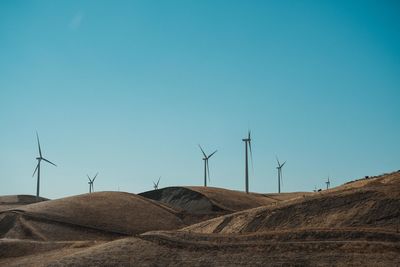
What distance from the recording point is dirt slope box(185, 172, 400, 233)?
51.3 meters

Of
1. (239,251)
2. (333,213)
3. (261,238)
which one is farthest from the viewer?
(333,213)

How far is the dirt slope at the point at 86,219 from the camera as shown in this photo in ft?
279

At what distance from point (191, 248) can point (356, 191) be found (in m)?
22.1

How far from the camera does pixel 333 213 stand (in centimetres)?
5534

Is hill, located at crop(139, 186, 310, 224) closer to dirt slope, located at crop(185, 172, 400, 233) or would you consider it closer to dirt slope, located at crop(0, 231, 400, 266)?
dirt slope, located at crop(185, 172, 400, 233)

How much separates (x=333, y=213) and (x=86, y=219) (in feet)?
173

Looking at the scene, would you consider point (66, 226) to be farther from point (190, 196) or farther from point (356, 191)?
point (356, 191)

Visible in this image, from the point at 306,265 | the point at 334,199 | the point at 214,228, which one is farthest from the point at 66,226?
the point at 306,265

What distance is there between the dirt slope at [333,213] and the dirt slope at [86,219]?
97.0 feet

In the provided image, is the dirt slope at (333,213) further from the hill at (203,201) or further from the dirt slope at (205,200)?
the dirt slope at (205,200)

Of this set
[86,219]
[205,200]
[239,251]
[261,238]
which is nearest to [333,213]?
[261,238]

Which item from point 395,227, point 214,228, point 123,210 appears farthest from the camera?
point 123,210

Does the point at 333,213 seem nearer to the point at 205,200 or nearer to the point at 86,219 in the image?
the point at 86,219

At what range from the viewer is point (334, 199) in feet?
192
